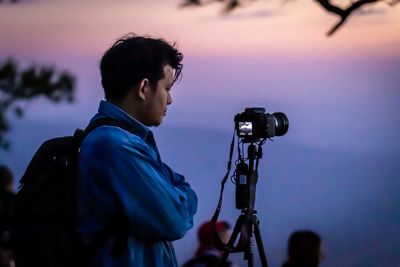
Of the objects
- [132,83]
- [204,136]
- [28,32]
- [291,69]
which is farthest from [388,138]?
[132,83]

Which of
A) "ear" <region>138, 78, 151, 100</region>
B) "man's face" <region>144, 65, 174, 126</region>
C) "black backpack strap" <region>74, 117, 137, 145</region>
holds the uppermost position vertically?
"ear" <region>138, 78, 151, 100</region>

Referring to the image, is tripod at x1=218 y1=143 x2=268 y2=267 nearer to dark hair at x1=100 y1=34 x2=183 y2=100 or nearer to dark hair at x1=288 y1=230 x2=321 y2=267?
dark hair at x1=288 y1=230 x2=321 y2=267

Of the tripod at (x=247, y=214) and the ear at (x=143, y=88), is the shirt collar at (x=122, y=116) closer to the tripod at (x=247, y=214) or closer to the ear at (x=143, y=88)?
the ear at (x=143, y=88)

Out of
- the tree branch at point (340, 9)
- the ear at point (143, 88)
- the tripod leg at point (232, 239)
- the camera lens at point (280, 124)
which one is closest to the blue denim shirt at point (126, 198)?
the ear at point (143, 88)

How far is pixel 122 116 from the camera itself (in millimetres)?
2377

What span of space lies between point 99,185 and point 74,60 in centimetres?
158

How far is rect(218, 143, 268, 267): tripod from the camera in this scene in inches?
131

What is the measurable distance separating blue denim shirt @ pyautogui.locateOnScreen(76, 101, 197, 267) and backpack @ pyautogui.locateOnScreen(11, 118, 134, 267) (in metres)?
0.02

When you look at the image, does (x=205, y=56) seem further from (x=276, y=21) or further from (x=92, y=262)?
(x=92, y=262)

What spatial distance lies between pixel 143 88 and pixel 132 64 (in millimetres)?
59

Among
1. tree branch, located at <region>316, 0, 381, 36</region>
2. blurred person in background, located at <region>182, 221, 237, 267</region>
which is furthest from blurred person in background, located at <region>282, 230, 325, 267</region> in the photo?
tree branch, located at <region>316, 0, 381, 36</region>

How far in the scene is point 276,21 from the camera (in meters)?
3.98

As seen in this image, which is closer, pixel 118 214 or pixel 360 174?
pixel 118 214

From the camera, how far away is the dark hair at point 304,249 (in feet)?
12.1
